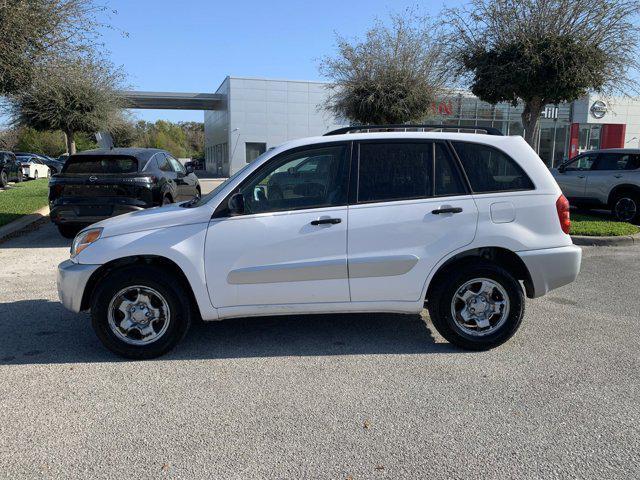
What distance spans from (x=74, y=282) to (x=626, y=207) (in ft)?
38.2

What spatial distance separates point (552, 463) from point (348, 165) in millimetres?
2708

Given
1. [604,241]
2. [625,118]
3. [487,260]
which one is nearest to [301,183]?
[487,260]

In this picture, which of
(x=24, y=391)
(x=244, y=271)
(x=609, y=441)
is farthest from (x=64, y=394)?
(x=609, y=441)

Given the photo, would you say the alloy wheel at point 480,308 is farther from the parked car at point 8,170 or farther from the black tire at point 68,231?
the parked car at point 8,170

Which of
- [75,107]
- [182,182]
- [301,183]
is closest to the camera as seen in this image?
[301,183]

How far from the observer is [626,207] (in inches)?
465

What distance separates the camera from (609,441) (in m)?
3.16

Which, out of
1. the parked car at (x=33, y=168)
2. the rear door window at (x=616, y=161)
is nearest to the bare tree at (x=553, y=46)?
the rear door window at (x=616, y=161)

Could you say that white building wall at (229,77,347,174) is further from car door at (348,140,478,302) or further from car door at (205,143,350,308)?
car door at (205,143,350,308)

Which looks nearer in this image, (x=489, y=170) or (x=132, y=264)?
(x=132, y=264)

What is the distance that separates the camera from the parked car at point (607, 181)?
38.2 ft

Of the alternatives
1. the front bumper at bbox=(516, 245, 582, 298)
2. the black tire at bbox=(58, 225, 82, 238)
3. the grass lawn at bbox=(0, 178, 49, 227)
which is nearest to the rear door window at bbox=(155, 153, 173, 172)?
the black tire at bbox=(58, 225, 82, 238)

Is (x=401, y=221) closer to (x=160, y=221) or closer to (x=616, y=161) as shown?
(x=160, y=221)

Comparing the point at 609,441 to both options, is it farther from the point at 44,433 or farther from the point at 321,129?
the point at 321,129
